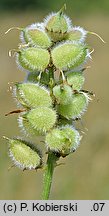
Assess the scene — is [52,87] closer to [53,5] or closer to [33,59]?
[33,59]

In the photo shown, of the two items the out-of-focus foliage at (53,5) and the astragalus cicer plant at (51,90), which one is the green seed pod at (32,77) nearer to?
the astragalus cicer plant at (51,90)

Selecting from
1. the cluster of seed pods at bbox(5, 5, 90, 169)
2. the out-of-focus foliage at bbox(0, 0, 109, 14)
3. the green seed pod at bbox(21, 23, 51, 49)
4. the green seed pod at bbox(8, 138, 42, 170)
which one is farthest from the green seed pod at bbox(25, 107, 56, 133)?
the out-of-focus foliage at bbox(0, 0, 109, 14)

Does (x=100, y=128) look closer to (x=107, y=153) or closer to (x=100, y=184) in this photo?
(x=107, y=153)

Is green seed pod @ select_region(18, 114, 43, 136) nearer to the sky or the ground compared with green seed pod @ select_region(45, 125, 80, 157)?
nearer to the sky

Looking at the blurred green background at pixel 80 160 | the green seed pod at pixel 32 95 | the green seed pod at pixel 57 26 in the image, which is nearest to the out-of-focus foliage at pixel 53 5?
the blurred green background at pixel 80 160

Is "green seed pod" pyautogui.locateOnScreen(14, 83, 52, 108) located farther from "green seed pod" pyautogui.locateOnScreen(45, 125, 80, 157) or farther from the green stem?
the green stem

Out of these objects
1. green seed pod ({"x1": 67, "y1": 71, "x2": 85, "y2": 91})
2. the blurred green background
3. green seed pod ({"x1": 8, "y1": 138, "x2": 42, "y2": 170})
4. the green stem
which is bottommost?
the green stem

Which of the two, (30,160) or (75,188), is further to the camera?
(75,188)

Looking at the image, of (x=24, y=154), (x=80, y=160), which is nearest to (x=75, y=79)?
(x=24, y=154)

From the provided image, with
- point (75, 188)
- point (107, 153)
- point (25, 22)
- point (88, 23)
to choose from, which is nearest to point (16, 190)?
point (75, 188)
